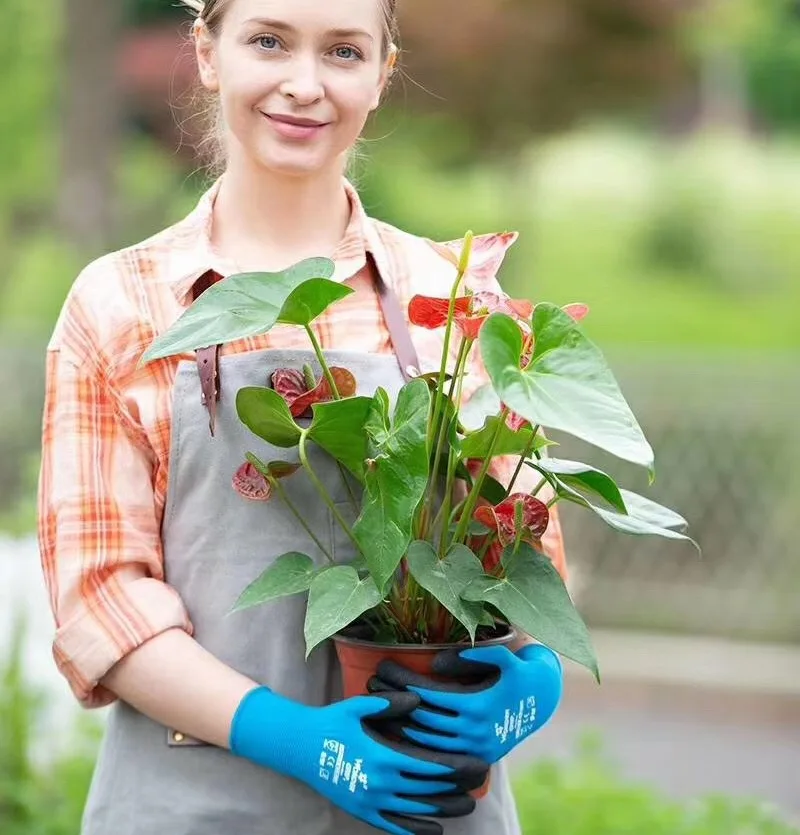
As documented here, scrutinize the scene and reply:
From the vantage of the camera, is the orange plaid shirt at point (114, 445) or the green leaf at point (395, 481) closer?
the green leaf at point (395, 481)

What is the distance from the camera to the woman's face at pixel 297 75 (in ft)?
5.45

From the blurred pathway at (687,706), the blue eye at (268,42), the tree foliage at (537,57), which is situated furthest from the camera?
the tree foliage at (537,57)

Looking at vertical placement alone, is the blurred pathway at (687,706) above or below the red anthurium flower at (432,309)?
below

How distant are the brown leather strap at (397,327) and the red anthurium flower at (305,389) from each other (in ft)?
0.35

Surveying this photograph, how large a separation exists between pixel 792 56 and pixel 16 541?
1030 cm

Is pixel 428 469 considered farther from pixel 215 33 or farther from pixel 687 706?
pixel 687 706

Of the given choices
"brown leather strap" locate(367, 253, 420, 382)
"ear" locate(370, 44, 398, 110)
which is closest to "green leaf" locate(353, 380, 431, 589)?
"brown leather strap" locate(367, 253, 420, 382)

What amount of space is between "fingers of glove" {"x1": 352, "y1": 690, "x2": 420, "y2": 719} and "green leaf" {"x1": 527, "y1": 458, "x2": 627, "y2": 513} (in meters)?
0.26

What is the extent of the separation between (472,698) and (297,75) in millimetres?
682

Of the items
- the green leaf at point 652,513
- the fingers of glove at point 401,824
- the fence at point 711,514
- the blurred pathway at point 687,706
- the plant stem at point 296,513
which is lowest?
the blurred pathway at point 687,706

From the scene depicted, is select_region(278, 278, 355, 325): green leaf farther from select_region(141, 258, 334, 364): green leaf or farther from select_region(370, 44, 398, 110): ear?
select_region(370, 44, 398, 110): ear

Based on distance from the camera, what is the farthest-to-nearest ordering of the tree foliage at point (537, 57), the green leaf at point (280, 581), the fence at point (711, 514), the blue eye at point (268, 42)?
1. the tree foliage at point (537, 57)
2. the fence at point (711, 514)
3. the blue eye at point (268, 42)
4. the green leaf at point (280, 581)

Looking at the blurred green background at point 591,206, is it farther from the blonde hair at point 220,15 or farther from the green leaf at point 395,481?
the green leaf at point 395,481

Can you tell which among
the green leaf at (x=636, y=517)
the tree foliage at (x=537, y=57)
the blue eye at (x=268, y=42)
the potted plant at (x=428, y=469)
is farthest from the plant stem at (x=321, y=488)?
the tree foliage at (x=537, y=57)
